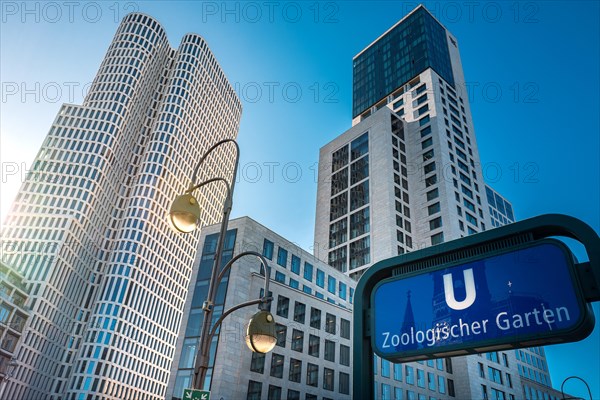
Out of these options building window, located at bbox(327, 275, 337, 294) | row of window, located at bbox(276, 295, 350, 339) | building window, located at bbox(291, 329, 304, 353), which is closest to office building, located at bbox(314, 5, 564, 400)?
row of window, located at bbox(276, 295, 350, 339)

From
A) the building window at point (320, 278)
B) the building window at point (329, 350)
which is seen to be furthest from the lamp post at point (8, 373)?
the building window at point (329, 350)

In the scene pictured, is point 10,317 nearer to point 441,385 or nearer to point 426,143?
point 441,385

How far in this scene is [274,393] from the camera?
144 ft

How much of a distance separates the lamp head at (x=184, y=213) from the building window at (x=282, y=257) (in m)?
44.4

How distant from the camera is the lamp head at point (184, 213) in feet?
28.5

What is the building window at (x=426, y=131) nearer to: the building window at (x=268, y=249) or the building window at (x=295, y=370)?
the building window at (x=268, y=249)

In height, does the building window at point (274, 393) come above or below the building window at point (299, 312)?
below

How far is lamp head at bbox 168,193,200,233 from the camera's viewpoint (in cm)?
868

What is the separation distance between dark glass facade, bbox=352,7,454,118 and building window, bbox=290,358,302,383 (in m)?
76.9

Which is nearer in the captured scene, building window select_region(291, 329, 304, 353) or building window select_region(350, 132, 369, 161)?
building window select_region(291, 329, 304, 353)

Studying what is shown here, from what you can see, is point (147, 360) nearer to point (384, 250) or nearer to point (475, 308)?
point (384, 250)

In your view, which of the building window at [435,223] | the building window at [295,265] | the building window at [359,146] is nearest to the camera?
the building window at [295,265]

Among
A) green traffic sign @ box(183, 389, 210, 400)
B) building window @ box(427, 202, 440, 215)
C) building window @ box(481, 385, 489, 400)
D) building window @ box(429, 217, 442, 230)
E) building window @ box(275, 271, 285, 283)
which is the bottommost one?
green traffic sign @ box(183, 389, 210, 400)

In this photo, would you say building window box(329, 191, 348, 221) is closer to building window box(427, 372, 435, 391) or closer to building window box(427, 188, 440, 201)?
building window box(427, 188, 440, 201)
